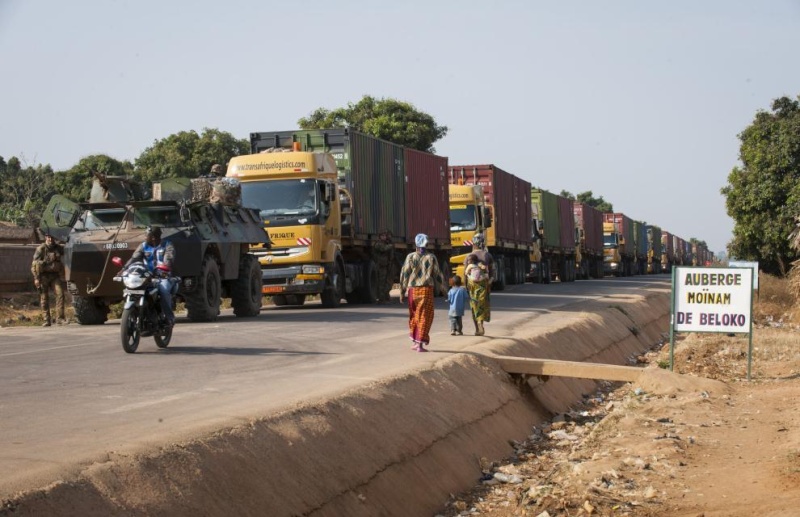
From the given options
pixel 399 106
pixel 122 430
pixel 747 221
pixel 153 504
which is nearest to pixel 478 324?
pixel 122 430

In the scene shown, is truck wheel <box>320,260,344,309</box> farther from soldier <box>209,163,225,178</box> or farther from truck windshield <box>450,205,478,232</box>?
truck windshield <box>450,205,478,232</box>

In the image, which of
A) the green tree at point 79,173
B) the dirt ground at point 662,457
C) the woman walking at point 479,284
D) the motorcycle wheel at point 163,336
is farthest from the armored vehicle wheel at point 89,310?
the green tree at point 79,173

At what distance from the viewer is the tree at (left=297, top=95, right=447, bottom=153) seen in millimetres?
Answer: 62281

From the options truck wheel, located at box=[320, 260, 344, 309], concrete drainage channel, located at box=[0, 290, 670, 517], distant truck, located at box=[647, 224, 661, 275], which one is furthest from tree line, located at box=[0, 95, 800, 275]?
distant truck, located at box=[647, 224, 661, 275]

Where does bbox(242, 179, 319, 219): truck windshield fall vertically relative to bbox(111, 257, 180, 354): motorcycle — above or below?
above

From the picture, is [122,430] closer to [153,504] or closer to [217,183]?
[153,504]

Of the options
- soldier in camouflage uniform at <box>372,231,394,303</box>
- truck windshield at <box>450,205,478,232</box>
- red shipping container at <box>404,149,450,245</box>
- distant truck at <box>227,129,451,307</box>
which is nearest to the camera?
distant truck at <box>227,129,451,307</box>

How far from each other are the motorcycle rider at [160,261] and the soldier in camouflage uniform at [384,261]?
13.5 m

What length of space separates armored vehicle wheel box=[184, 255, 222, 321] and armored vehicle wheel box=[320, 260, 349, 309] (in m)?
4.70

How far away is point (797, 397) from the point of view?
13273 millimetres

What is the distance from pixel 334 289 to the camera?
24438 mm

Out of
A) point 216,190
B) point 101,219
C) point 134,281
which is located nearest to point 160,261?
point 134,281

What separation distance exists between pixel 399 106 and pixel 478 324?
47484 millimetres

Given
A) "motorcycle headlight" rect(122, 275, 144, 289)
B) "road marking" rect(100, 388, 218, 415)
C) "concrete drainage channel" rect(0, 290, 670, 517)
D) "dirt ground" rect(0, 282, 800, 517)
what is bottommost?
"dirt ground" rect(0, 282, 800, 517)
